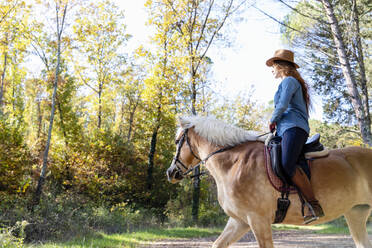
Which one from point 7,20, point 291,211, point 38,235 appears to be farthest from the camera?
point 7,20

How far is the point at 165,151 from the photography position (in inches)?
767

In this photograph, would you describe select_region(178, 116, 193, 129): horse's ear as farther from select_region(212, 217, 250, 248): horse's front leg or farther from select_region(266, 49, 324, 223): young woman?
select_region(212, 217, 250, 248): horse's front leg

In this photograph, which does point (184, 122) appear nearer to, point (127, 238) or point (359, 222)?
point (359, 222)

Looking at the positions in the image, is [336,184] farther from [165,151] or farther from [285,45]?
[165,151]

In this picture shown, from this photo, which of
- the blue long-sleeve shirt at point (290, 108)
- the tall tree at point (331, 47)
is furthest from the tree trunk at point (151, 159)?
the blue long-sleeve shirt at point (290, 108)

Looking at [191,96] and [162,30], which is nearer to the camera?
[191,96]

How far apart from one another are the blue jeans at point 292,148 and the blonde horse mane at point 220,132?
469mm

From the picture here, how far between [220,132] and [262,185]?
891mm

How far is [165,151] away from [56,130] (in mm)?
6638

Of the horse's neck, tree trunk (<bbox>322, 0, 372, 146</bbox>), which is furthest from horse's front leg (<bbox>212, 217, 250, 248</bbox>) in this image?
tree trunk (<bbox>322, 0, 372, 146</bbox>)

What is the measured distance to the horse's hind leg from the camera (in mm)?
3943

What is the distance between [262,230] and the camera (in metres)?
3.53

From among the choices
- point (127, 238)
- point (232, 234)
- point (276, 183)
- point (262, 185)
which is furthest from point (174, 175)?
point (127, 238)

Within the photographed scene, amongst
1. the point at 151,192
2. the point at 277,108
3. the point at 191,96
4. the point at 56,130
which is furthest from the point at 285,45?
the point at 56,130
